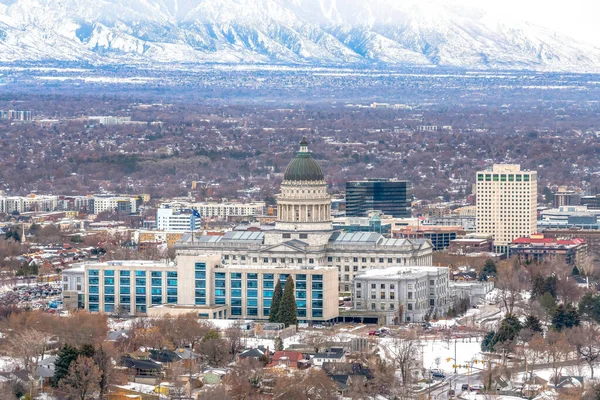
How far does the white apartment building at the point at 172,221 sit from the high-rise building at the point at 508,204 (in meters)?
17.9

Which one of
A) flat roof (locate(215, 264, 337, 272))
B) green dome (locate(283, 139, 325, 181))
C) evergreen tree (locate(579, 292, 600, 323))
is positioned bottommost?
evergreen tree (locate(579, 292, 600, 323))

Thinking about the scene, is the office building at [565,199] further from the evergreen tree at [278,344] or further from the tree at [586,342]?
the evergreen tree at [278,344]

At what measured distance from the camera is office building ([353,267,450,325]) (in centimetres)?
10450

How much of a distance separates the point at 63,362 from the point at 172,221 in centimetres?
7292

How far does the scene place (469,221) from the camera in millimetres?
157375

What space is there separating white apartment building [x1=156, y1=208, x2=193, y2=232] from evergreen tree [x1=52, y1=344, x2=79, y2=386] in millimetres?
67829

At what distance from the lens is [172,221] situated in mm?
155000

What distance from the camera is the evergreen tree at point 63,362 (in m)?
81.6

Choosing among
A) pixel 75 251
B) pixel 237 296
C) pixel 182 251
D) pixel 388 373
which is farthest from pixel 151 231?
pixel 388 373

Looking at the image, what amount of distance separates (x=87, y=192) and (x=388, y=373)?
118 meters

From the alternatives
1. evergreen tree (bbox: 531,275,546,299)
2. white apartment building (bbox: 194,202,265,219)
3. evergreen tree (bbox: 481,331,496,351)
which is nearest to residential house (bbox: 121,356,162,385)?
evergreen tree (bbox: 481,331,496,351)

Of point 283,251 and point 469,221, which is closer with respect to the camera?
point 283,251

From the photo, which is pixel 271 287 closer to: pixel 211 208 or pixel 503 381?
pixel 503 381

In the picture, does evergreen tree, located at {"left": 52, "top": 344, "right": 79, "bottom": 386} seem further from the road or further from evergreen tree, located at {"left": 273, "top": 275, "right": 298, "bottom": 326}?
evergreen tree, located at {"left": 273, "top": 275, "right": 298, "bottom": 326}
